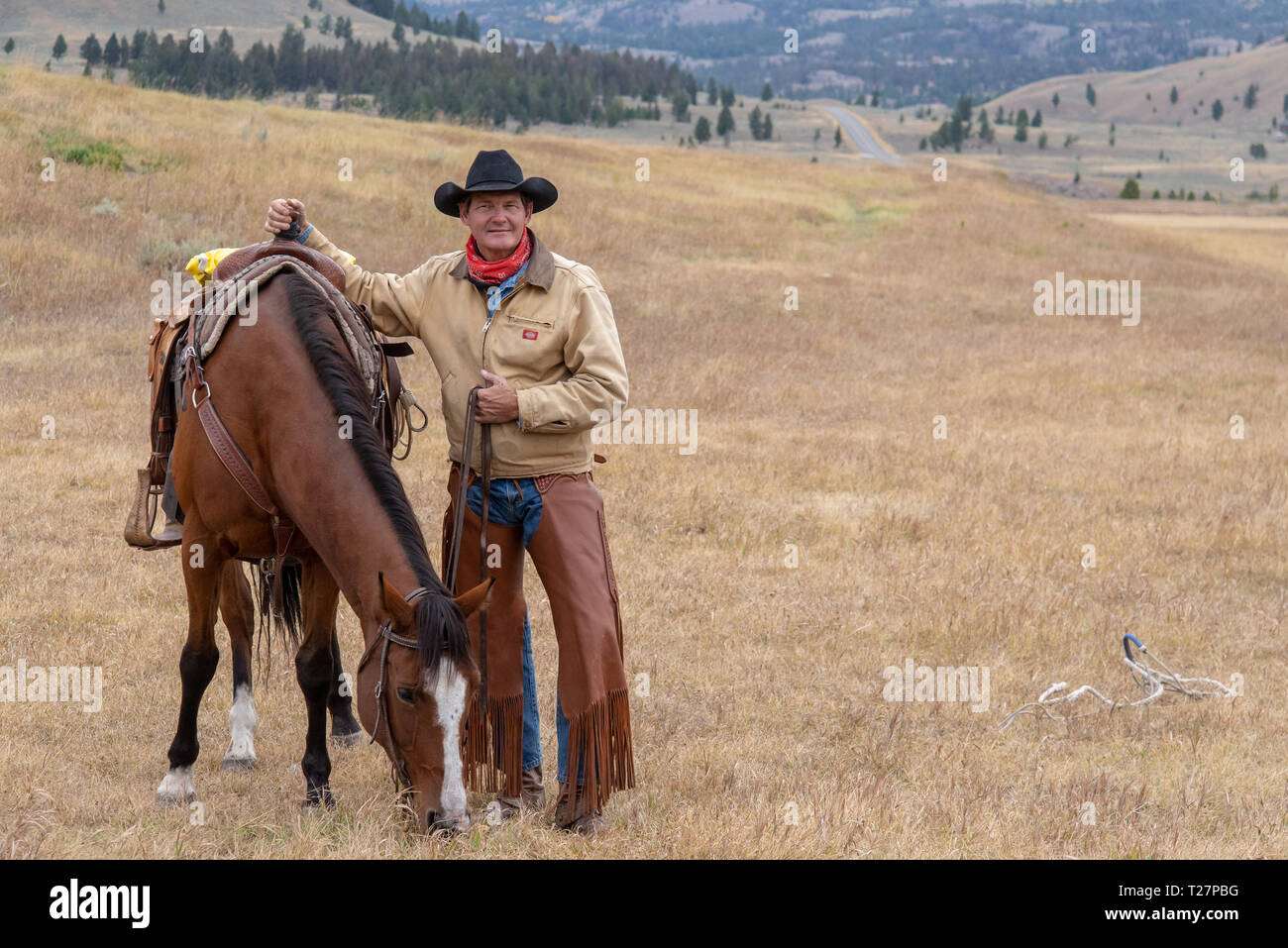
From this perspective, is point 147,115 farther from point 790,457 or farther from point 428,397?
point 790,457

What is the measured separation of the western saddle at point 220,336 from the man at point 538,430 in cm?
30

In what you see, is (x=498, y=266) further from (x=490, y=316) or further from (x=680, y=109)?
(x=680, y=109)

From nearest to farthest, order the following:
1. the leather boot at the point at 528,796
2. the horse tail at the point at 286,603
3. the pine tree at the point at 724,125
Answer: the leather boot at the point at 528,796, the horse tail at the point at 286,603, the pine tree at the point at 724,125

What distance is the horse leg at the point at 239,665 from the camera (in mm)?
5445

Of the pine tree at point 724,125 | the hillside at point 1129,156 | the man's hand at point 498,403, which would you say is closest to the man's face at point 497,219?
→ the man's hand at point 498,403

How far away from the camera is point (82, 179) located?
19.6 m

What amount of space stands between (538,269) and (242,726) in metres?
2.62

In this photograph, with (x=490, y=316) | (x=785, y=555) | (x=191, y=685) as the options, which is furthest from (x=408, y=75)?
(x=490, y=316)

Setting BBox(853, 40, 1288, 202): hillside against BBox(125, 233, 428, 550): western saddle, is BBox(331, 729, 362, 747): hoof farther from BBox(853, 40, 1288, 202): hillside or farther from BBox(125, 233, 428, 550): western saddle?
BBox(853, 40, 1288, 202): hillside

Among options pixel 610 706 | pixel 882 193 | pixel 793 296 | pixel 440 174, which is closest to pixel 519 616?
pixel 610 706

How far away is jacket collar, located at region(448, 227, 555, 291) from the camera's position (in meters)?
4.53

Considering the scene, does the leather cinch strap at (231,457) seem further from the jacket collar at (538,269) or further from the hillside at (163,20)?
the hillside at (163,20)

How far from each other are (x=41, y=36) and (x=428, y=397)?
12000 cm

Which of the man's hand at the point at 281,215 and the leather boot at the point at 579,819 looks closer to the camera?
the leather boot at the point at 579,819
